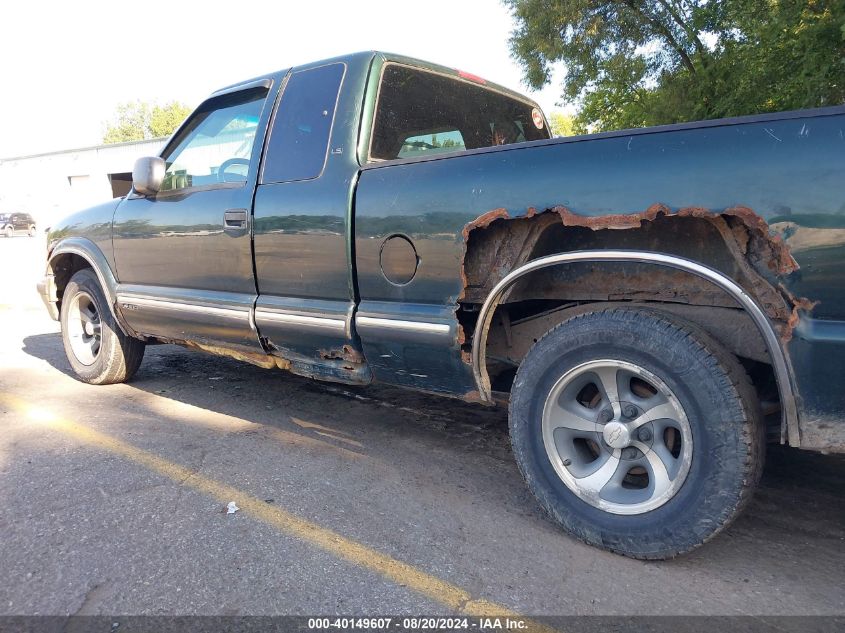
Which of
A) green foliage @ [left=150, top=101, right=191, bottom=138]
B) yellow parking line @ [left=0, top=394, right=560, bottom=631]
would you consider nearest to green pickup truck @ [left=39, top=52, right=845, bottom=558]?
yellow parking line @ [left=0, top=394, right=560, bottom=631]

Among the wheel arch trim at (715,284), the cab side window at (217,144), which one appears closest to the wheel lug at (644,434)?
the wheel arch trim at (715,284)

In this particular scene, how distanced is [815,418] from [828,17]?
737 centimetres

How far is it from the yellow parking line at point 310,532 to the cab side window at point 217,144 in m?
1.68

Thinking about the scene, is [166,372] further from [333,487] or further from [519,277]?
[519,277]

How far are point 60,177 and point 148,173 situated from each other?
44.9 meters

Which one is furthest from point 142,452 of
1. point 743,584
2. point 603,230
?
point 743,584

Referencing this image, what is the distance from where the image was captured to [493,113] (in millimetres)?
4086

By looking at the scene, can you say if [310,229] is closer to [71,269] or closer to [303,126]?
[303,126]

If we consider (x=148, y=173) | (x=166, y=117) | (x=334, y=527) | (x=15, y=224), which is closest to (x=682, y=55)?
(x=148, y=173)

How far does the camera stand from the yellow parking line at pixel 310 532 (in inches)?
84.4

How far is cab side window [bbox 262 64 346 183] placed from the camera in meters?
3.33

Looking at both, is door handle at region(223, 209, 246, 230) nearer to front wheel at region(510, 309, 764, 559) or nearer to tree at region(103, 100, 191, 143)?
front wheel at region(510, 309, 764, 559)

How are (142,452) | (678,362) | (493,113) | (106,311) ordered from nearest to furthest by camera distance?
1. (678,362)
2. (142,452)
3. (493,113)
4. (106,311)

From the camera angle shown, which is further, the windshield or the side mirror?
the side mirror
